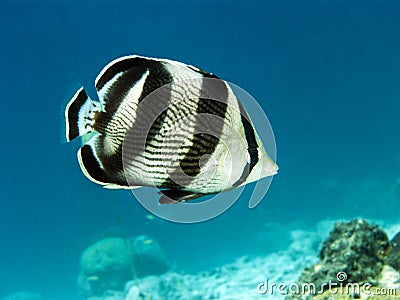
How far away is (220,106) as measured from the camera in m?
0.99

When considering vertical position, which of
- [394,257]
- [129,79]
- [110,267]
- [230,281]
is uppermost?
[110,267]

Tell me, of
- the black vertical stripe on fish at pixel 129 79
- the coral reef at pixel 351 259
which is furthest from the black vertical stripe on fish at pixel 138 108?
the coral reef at pixel 351 259

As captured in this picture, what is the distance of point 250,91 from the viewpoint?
27.5 m

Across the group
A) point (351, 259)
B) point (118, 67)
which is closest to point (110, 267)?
point (351, 259)

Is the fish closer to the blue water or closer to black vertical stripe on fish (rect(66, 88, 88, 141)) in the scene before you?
black vertical stripe on fish (rect(66, 88, 88, 141))

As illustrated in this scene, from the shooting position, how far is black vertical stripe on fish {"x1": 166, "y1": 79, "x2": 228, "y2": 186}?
950mm

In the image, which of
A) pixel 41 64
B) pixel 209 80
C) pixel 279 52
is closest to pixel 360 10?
pixel 279 52

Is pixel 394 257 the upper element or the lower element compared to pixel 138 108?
upper

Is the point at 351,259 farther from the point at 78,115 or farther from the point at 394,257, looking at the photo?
the point at 78,115

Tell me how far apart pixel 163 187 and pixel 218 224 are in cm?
2435

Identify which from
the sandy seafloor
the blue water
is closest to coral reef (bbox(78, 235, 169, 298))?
the sandy seafloor

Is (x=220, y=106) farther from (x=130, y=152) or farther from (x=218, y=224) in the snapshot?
(x=218, y=224)

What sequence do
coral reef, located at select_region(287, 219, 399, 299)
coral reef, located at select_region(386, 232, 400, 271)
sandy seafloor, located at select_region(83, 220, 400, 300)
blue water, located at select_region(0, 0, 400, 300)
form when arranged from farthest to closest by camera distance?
1. blue water, located at select_region(0, 0, 400, 300)
2. sandy seafloor, located at select_region(83, 220, 400, 300)
3. coral reef, located at select_region(386, 232, 400, 271)
4. coral reef, located at select_region(287, 219, 399, 299)

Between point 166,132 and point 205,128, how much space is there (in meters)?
0.10
